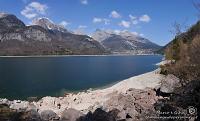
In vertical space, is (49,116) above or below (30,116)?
below

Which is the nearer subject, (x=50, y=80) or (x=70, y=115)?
(x=70, y=115)

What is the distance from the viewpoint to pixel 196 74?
2111 centimetres

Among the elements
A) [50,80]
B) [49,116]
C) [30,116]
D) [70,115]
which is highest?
[70,115]

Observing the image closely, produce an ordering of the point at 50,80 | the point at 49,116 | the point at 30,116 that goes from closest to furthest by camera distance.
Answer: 1. the point at 30,116
2. the point at 49,116
3. the point at 50,80

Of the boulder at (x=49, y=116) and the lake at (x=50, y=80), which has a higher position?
the boulder at (x=49, y=116)

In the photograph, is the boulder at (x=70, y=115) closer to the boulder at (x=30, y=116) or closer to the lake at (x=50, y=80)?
the boulder at (x=30, y=116)

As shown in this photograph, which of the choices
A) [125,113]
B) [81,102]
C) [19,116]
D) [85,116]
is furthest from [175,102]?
[81,102]

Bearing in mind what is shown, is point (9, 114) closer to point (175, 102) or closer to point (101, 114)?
point (101, 114)

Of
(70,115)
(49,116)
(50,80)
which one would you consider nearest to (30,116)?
(49,116)

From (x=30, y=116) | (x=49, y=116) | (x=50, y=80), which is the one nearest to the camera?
(x=30, y=116)

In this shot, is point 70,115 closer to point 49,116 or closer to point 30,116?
point 49,116

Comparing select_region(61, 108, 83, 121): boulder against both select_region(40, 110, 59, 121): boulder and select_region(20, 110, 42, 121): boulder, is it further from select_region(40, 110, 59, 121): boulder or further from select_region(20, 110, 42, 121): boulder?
select_region(20, 110, 42, 121): boulder

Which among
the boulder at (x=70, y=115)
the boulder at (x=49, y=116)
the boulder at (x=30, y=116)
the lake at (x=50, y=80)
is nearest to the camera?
the boulder at (x=30, y=116)

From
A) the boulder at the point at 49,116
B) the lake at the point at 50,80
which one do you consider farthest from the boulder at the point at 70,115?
the lake at the point at 50,80
